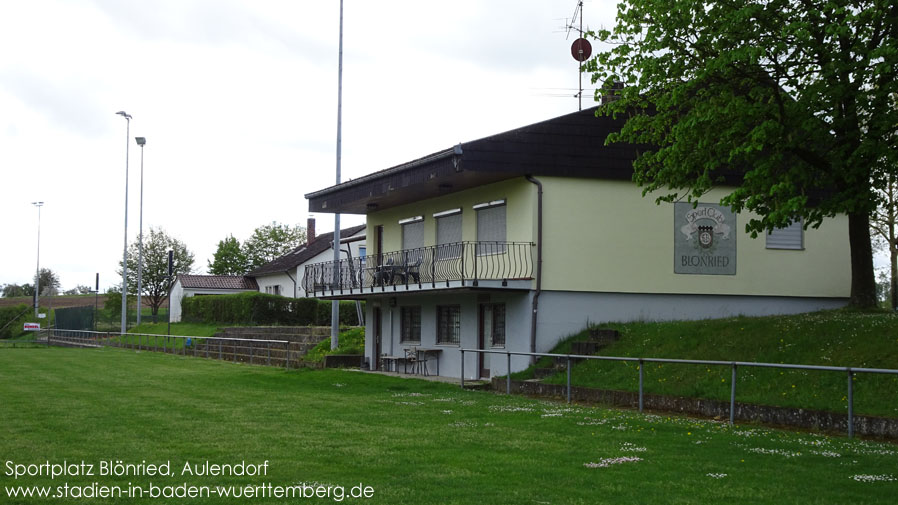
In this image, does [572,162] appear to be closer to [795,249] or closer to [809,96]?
[795,249]

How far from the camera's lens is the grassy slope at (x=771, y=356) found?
1541 cm

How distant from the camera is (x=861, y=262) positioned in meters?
21.5

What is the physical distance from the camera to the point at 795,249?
27.7 meters

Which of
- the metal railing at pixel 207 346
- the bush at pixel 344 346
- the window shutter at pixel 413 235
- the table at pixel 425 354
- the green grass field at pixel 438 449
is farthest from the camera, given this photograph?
the bush at pixel 344 346

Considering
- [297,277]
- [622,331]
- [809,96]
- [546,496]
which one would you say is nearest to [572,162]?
[622,331]

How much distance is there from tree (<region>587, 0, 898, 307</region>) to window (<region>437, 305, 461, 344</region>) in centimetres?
1005

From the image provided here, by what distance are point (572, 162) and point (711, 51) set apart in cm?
678

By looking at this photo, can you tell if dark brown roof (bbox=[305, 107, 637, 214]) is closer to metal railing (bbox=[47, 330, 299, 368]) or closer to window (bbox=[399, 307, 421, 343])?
window (bbox=[399, 307, 421, 343])

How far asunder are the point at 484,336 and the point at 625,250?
4592 millimetres

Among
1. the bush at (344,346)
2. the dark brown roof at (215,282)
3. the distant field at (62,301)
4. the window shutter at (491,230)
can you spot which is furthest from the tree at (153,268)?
the window shutter at (491,230)

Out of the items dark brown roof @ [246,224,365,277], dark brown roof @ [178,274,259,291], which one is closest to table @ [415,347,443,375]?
dark brown roof @ [246,224,365,277]

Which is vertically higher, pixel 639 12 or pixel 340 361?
pixel 639 12

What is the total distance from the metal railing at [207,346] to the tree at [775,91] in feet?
51.7

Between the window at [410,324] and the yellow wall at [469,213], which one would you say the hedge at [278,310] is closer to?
the yellow wall at [469,213]
